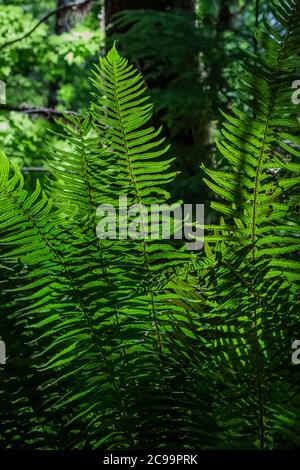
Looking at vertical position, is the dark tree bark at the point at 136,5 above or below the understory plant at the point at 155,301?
above

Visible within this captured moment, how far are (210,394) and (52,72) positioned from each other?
19.6 ft

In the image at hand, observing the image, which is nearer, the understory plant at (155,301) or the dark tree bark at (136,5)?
the understory plant at (155,301)

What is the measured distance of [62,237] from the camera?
0.60m

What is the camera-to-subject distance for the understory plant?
573 millimetres

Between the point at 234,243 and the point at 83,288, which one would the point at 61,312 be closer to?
the point at 83,288

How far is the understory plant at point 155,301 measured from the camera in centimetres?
57

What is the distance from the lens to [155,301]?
632 millimetres

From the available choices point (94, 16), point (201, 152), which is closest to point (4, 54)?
point (94, 16)

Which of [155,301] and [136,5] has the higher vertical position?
[136,5]

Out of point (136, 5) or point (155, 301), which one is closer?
point (155, 301)

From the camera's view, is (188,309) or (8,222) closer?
(8,222)

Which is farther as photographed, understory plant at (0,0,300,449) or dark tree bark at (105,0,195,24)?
dark tree bark at (105,0,195,24)

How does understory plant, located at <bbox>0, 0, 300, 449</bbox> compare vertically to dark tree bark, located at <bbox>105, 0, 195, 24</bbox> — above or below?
below
